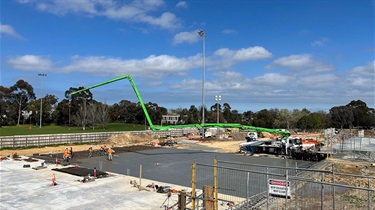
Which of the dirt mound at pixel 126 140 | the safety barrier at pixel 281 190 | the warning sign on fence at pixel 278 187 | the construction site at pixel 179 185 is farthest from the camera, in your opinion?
the dirt mound at pixel 126 140

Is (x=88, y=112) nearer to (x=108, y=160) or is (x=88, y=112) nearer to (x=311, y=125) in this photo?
(x=108, y=160)

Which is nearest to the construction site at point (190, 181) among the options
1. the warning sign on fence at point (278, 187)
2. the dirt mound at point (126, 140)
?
the warning sign on fence at point (278, 187)

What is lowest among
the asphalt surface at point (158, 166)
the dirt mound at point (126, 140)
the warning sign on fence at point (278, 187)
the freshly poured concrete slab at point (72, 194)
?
the asphalt surface at point (158, 166)

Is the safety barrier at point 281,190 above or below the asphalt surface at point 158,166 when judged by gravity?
above

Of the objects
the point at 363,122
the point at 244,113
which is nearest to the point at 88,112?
the point at 244,113

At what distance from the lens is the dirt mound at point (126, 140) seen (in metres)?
47.2

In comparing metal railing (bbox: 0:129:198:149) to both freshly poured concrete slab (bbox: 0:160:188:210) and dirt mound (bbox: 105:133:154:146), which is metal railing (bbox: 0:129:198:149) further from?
freshly poured concrete slab (bbox: 0:160:188:210)

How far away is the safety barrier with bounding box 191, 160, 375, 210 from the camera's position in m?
10.3

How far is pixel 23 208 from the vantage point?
14391 mm

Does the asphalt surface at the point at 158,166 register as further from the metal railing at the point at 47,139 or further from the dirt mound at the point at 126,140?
the dirt mound at the point at 126,140

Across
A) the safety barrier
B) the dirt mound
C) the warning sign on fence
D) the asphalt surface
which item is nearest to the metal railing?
the dirt mound

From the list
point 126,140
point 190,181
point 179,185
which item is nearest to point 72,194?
point 179,185

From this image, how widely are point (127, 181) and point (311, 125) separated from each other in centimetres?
8354

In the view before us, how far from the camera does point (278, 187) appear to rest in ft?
33.3
